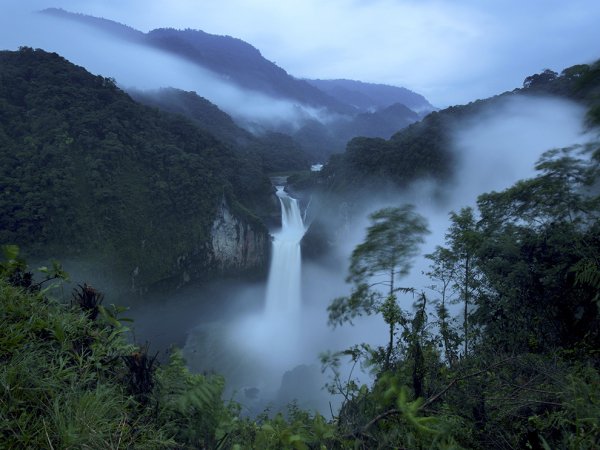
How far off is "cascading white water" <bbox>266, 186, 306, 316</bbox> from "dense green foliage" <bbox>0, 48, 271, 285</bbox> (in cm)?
480

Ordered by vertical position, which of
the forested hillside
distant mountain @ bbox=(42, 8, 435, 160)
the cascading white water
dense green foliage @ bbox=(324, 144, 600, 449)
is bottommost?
the cascading white water

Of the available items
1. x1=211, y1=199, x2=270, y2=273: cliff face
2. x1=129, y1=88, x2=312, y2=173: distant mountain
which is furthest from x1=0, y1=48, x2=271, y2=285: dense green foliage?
x1=129, y1=88, x2=312, y2=173: distant mountain

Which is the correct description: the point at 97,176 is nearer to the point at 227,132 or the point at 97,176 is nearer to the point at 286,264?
the point at 286,264

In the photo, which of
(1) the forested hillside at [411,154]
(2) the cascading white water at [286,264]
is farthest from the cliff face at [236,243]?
(1) the forested hillside at [411,154]

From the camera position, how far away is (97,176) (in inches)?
1416

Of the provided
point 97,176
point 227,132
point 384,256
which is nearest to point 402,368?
point 384,256

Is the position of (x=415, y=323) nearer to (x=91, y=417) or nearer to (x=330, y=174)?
(x=91, y=417)

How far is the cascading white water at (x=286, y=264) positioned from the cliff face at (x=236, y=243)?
2.00 metres

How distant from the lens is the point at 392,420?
3146 millimetres

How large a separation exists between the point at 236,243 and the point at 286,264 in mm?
6715

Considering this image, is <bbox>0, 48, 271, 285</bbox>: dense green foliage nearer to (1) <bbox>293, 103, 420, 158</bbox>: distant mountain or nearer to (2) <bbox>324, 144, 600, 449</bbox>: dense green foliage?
(2) <bbox>324, 144, 600, 449</bbox>: dense green foliage

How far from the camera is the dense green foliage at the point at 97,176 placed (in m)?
32.0

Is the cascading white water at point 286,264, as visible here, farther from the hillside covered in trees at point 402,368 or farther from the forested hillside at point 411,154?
the hillside covered in trees at point 402,368

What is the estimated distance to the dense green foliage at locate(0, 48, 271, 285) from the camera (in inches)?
1259
